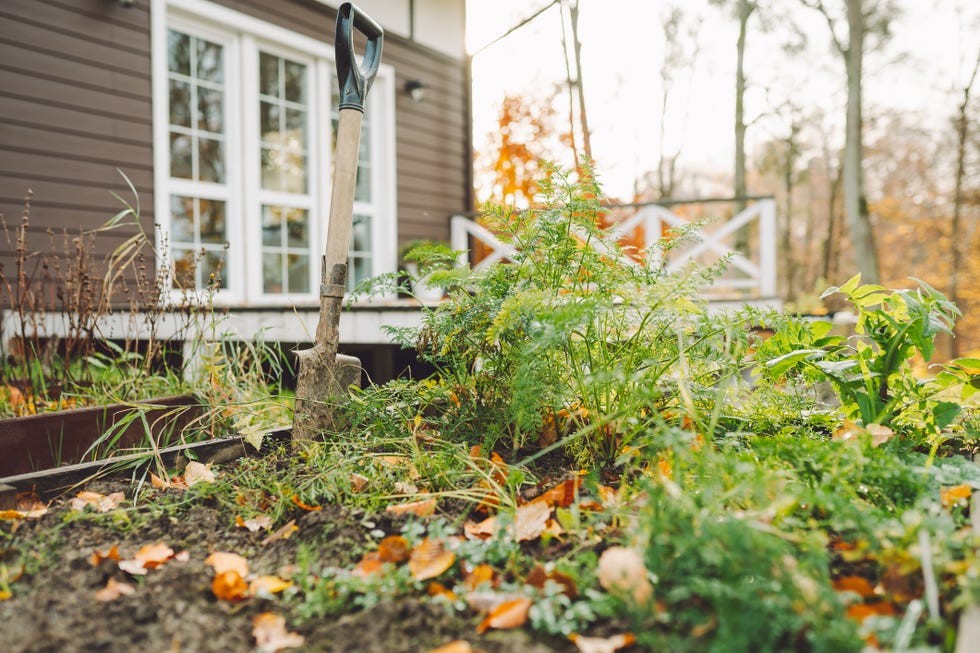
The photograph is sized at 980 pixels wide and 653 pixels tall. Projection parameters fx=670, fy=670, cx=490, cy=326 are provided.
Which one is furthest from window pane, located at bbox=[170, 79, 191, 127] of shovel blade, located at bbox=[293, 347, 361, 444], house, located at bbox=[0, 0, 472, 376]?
shovel blade, located at bbox=[293, 347, 361, 444]

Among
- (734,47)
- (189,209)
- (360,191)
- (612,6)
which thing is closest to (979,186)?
(734,47)

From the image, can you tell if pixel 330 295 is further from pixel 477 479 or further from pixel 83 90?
pixel 83 90

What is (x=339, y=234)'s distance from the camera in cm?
176

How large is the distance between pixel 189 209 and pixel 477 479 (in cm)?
370

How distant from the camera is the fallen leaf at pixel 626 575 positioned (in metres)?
0.83

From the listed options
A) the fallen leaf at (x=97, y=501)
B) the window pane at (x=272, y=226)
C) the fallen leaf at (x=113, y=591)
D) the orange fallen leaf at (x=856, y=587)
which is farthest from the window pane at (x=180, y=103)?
the orange fallen leaf at (x=856, y=587)

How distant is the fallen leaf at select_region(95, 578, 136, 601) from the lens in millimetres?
956

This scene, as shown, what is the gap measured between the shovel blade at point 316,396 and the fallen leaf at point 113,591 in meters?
0.65

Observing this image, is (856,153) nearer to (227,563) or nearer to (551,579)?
(551,579)

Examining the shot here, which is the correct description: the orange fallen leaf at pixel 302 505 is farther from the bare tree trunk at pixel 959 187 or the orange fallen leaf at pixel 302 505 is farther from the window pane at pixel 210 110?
the bare tree trunk at pixel 959 187

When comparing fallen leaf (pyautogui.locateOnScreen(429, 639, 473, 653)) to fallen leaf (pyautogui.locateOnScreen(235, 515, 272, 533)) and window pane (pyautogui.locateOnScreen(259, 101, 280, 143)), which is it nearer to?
fallen leaf (pyautogui.locateOnScreen(235, 515, 272, 533))

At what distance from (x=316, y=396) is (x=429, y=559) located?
77cm

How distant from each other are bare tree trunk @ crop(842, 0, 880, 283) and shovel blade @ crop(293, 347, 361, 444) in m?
9.42

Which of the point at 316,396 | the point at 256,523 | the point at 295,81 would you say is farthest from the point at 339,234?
the point at 295,81
